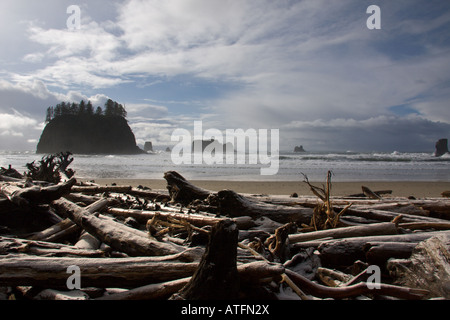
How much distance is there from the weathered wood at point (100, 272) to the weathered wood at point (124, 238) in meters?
0.35

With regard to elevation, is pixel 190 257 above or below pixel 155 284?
above

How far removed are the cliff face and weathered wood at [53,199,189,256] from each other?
3546 inches

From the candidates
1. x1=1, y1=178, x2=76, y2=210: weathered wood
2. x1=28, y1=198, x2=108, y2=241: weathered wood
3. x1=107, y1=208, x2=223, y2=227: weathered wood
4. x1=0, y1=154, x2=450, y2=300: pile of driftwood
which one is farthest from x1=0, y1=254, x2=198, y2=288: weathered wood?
x1=1, y1=178, x2=76, y2=210: weathered wood

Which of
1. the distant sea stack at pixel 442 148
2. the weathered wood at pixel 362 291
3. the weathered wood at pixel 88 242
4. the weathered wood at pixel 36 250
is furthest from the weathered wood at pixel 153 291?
the distant sea stack at pixel 442 148

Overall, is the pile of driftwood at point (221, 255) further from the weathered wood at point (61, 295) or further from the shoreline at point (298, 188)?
the shoreline at point (298, 188)

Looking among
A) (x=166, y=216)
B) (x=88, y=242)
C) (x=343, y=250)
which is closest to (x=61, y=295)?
(x=88, y=242)

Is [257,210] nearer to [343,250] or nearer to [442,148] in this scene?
[343,250]

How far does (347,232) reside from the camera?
339 cm

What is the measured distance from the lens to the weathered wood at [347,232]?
3.32 meters

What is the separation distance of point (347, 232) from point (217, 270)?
82.6 inches
